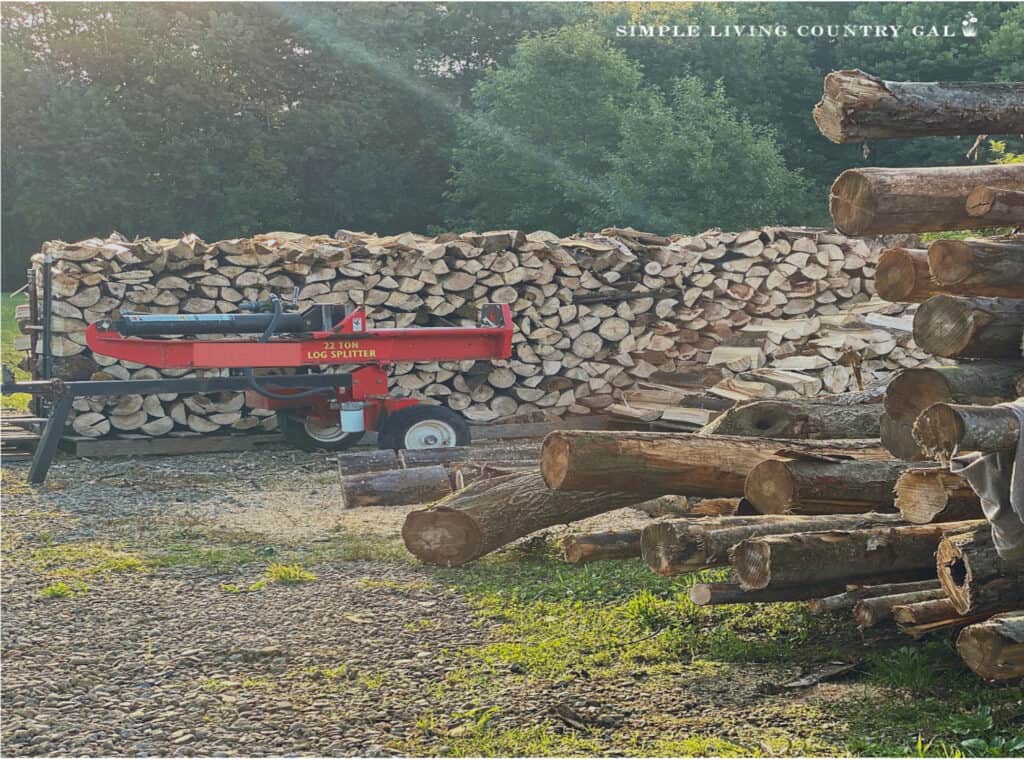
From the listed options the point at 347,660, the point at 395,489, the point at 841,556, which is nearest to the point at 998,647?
the point at 841,556

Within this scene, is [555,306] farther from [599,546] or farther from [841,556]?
[841,556]

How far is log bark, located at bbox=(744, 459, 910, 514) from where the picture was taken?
15.4ft

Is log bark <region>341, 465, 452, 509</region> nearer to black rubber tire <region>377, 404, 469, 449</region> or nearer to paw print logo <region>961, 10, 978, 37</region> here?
black rubber tire <region>377, 404, 469, 449</region>

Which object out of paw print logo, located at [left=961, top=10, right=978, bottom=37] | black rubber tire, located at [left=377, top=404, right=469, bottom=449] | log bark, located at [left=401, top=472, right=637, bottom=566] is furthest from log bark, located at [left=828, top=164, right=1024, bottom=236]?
paw print logo, located at [left=961, top=10, right=978, bottom=37]

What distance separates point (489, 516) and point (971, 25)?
22.4m

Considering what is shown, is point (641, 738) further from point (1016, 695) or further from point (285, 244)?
point (285, 244)

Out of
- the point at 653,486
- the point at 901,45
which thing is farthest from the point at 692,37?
the point at 653,486

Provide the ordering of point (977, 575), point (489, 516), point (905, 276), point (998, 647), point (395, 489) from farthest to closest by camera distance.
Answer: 1. point (395, 489)
2. point (489, 516)
3. point (905, 276)
4. point (977, 575)
5. point (998, 647)

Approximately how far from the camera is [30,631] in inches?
195

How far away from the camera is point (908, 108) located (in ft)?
14.2

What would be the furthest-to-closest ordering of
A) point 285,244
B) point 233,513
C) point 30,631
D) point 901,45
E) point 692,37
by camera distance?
point 692,37 < point 901,45 < point 285,244 < point 233,513 < point 30,631

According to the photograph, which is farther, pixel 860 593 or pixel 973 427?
pixel 860 593

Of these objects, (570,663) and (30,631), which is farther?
(30,631)

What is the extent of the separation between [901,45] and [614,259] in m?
17.7
